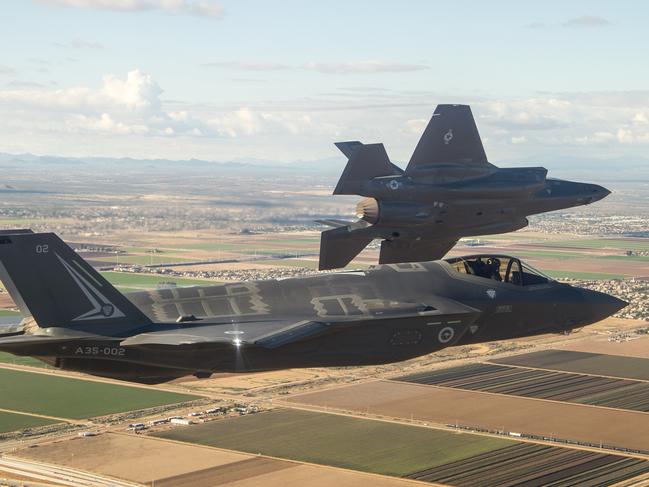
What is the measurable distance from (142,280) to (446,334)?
105401 millimetres

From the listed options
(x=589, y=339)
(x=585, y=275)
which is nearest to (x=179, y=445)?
(x=589, y=339)

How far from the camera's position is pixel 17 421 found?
74250 mm

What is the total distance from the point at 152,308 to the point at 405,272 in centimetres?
892

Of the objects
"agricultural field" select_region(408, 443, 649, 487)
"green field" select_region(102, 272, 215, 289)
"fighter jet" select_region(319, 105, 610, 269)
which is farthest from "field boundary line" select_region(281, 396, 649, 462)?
"green field" select_region(102, 272, 215, 289)

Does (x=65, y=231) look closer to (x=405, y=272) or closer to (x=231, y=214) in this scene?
(x=231, y=214)

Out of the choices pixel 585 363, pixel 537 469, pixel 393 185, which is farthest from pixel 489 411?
pixel 393 185

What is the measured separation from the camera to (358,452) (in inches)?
2586

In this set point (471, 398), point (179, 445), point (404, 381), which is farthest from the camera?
point (404, 381)

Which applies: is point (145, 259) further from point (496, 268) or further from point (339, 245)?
point (496, 268)

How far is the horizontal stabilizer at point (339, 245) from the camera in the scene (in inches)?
1761

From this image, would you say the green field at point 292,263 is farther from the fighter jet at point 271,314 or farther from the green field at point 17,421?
the fighter jet at point 271,314

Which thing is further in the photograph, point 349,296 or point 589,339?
point 589,339

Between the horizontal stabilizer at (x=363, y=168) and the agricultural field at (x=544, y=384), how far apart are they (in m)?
44.3

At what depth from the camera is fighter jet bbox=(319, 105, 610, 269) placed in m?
43.4
